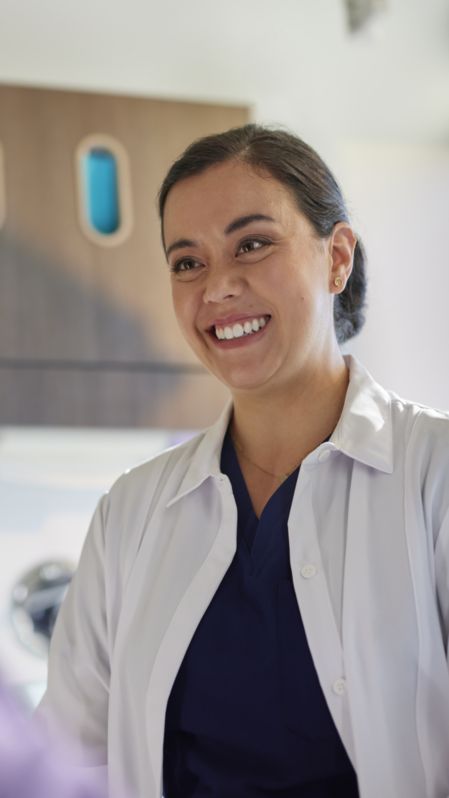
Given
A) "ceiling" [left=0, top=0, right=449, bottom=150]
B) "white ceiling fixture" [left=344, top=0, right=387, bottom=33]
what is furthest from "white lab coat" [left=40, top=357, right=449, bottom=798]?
"ceiling" [left=0, top=0, right=449, bottom=150]

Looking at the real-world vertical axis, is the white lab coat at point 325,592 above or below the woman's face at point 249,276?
below

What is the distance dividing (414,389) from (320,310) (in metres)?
1.75

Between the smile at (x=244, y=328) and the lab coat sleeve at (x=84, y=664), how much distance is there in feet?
1.01

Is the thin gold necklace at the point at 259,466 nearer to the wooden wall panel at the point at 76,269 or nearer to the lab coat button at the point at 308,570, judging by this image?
the lab coat button at the point at 308,570

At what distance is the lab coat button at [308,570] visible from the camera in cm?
114

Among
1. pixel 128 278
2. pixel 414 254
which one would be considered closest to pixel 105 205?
pixel 128 278

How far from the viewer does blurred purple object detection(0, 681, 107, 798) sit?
1.32 feet

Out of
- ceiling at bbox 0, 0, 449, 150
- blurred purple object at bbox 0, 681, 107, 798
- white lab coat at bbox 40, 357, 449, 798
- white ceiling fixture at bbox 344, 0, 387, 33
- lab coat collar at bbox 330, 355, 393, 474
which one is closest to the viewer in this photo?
blurred purple object at bbox 0, 681, 107, 798

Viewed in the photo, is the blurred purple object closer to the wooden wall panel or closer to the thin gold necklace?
the thin gold necklace

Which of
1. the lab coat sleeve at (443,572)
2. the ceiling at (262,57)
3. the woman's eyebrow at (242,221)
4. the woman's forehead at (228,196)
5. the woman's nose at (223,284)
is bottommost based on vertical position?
the lab coat sleeve at (443,572)

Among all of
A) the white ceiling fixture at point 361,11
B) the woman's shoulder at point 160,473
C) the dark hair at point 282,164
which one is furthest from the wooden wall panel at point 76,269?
the dark hair at point 282,164

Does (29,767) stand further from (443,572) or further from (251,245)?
(251,245)

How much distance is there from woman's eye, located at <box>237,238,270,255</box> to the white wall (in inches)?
47.9

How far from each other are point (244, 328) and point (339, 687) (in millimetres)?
429
